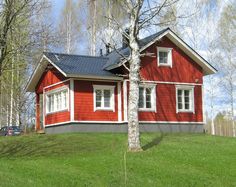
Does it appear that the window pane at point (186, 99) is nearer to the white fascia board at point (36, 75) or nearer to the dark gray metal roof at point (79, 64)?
the dark gray metal roof at point (79, 64)

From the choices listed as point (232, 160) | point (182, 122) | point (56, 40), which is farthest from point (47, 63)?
point (232, 160)

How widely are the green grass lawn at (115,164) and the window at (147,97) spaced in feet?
22.8

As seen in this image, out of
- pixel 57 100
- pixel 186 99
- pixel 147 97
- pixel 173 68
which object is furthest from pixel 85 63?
pixel 186 99

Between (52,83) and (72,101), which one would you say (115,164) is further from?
(52,83)

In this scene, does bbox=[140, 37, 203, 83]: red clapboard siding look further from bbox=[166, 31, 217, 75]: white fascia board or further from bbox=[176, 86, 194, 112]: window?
bbox=[176, 86, 194, 112]: window

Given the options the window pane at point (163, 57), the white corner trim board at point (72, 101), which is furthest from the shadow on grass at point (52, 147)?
the window pane at point (163, 57)

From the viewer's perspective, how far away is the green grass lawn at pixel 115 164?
1252cm

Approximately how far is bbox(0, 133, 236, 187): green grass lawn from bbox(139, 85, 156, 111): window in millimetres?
6937

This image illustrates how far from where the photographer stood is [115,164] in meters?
14.6

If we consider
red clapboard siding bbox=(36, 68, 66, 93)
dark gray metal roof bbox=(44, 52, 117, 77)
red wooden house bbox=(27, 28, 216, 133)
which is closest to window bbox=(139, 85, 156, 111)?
red wooden house bbox=(27, 28, 216, 133)

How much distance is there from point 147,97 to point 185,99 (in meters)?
2.93

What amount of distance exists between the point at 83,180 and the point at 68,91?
14998mm

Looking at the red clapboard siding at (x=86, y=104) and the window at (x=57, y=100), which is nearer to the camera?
the red clapboard siding at (x=86, y=104)

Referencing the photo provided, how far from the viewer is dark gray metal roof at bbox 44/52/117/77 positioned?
88.0ft
